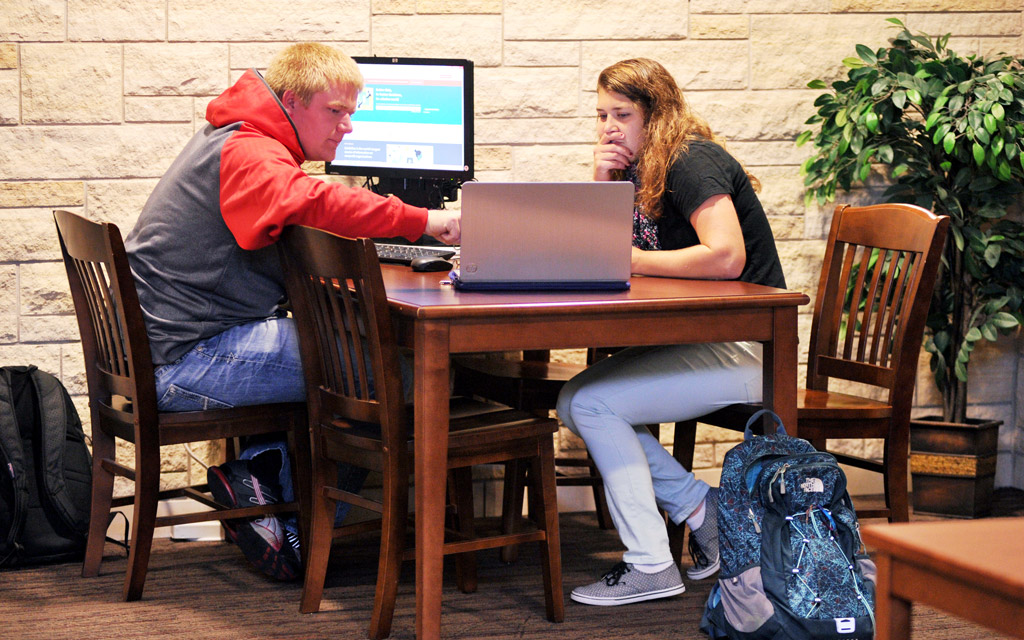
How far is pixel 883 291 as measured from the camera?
2.52 meters

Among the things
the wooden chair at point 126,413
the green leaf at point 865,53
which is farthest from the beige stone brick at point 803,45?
the wooden chair at point 126,413

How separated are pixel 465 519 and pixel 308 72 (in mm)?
1078

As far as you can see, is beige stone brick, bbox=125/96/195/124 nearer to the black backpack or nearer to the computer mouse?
the black backpack

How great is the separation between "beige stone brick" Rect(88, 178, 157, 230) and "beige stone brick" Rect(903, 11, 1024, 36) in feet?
7.81

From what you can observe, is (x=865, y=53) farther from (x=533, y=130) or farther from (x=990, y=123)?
(x=533, y=130)

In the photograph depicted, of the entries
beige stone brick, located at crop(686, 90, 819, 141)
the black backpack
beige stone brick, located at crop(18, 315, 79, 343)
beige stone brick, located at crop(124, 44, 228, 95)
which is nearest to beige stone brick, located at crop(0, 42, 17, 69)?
beige stone brick, located at crop(124, 44, 228, 95)

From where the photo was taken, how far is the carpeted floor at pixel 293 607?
2250 mm

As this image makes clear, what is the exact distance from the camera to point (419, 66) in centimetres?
294

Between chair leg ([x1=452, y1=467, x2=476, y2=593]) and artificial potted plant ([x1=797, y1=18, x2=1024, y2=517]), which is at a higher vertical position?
artificial potted plant ([x1=797, y1=18, x2=1024, y2=517])

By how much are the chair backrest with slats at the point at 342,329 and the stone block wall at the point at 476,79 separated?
102 cm

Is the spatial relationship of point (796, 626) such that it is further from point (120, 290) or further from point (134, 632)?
point (120, 290)

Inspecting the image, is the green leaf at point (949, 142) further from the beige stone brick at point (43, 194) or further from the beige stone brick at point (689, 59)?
the beige stone brick at point (43, 194)

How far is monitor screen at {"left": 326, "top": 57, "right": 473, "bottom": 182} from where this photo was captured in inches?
116

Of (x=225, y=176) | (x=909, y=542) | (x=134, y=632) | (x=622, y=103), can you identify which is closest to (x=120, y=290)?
(x=225, y=176)
